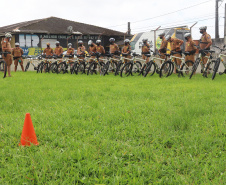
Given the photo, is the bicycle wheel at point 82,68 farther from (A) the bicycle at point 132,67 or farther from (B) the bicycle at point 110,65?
(A) the bicycle at point 132,67

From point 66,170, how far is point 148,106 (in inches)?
103

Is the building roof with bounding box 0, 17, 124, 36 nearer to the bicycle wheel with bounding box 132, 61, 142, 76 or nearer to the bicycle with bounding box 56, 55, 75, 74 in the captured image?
the bicycle with bounding box 56, 55, 75, 74

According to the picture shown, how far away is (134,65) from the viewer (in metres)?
12.5

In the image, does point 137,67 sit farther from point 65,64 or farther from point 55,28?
point 55,28

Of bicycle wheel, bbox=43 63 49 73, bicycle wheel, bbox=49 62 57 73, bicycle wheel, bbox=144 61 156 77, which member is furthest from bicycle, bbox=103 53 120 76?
bicycle wheel, bbox=43 63 49 73

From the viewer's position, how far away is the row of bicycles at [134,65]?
34.2 feet

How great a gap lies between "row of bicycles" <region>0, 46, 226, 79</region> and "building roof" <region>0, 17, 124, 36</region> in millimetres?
15794

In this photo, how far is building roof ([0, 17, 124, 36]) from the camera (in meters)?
33.0

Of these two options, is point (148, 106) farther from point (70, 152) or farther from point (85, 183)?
point (85, 183)

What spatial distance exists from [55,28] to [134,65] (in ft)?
84.3

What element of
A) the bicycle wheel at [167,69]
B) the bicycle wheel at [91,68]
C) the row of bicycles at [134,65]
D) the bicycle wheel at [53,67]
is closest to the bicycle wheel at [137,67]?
the row of bicycles at [134,65]

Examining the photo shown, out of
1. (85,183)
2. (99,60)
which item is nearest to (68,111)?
(85,183)

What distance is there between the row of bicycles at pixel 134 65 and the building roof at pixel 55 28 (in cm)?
1579

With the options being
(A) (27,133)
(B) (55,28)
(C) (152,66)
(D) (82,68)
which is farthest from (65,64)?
(B) (55,28)
